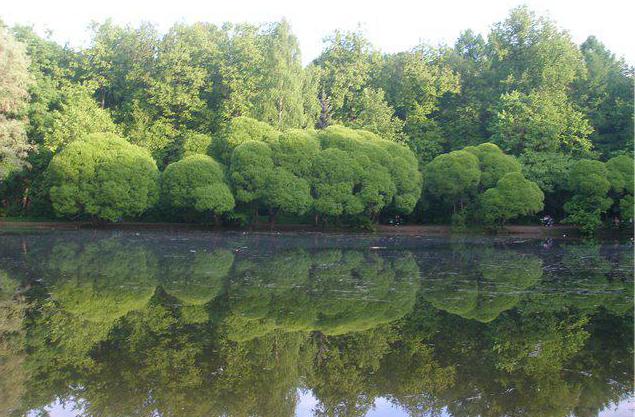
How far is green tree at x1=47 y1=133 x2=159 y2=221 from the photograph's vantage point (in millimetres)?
37656

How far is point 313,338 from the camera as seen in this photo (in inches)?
422

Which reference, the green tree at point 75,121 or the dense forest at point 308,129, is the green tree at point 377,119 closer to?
the dense forest at point 308,129

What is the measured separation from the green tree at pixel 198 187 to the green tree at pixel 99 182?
158cm

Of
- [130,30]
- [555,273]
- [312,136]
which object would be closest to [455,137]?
[312,136]

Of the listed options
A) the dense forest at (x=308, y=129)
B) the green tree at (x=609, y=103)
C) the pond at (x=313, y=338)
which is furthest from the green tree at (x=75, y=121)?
the green tree at (x=609, y=103)

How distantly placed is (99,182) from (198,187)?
6.27 m

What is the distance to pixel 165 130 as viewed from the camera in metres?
44.8

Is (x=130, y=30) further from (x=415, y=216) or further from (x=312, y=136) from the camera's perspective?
(x=415, y=216)

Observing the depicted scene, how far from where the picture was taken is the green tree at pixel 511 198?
36531mm

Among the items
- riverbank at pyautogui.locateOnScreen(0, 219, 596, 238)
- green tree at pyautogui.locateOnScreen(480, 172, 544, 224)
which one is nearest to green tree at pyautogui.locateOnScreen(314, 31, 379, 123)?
riverbank at pyautogui.locateOnScreen(0, 219, 596, 238)

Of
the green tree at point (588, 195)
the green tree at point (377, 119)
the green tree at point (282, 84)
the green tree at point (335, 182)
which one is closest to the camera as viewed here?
the green tree at point (588, 195)

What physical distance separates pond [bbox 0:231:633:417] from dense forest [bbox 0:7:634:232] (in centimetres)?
1731

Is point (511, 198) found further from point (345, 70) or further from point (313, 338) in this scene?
point (313, 338)

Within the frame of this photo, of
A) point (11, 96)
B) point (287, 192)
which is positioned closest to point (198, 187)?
point (287, 192)
